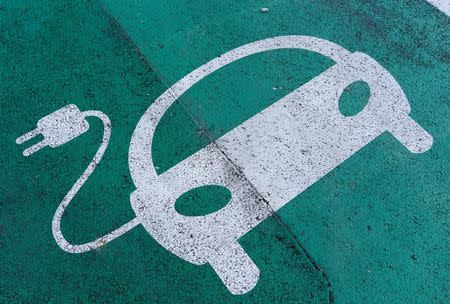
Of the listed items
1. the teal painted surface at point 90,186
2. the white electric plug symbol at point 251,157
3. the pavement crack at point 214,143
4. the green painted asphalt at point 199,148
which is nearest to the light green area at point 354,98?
the white electric plug symbol at point 251,157

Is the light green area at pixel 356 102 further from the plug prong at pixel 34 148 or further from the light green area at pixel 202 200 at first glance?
the plug prong at pixel 34 148

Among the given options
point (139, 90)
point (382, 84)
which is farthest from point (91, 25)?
point (382, 84)

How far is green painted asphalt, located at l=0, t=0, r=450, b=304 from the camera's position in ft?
11.0

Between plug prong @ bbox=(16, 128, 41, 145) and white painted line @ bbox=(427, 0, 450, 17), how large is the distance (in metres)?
4.60

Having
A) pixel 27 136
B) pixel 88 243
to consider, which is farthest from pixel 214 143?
pixel 27 136

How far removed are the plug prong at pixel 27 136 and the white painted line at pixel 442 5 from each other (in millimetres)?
4604

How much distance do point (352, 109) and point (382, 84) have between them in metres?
0.47

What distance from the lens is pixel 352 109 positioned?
4.26m

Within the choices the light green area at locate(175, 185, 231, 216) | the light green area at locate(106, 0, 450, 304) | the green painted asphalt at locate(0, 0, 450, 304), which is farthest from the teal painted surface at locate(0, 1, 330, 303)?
the light green area at locate(175, 185, 231, 216)

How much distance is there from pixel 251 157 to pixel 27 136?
211cm

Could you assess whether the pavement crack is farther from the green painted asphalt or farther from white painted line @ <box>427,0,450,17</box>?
white painted line @ <box>427,0,450,17</box>

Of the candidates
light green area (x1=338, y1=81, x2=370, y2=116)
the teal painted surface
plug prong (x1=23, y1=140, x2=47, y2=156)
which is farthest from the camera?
light green area (x1=338, y1=81, x2=370, y2=116)

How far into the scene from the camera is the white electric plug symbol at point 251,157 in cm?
350

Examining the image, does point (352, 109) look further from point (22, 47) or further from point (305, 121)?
point (22, 47)
